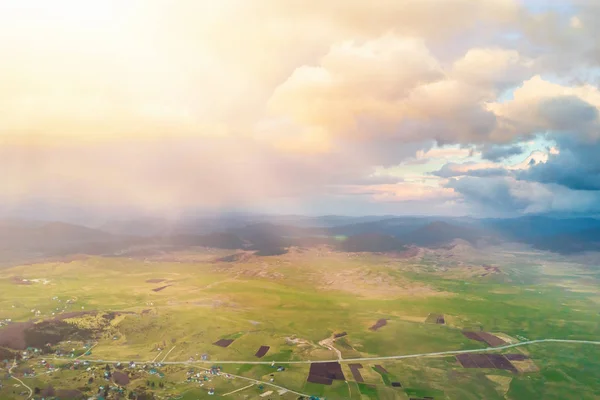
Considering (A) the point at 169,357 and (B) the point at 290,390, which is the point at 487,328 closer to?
(B) the point at 290,390

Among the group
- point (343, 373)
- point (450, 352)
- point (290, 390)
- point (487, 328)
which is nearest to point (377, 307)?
point (487, 328)

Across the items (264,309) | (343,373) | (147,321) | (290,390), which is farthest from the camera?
(264,309)

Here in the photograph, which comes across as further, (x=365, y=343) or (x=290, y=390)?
(x=365, y=343)

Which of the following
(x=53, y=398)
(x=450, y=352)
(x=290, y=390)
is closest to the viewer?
(x=53, y=398)

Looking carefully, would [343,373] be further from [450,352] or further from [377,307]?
[377,307]

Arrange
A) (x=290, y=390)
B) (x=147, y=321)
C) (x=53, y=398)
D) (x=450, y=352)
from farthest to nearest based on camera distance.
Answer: (x=147, y=321) → (x=450, y=352) → (x=290, y=390) → (x=53, y=398)

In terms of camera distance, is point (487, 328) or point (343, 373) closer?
point (343, 373)

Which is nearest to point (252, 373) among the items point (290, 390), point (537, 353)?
point (290, 390)

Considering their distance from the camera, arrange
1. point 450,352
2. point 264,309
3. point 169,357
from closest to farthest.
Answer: point 169,357, point 450,352, point 264,309
